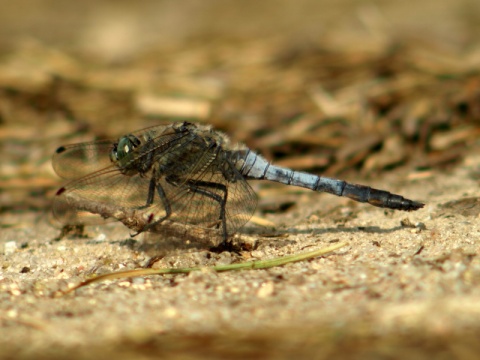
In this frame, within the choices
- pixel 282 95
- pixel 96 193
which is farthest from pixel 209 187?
pixel 282 95

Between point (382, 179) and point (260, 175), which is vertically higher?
point (382, 179)

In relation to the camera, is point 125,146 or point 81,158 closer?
point 125,146

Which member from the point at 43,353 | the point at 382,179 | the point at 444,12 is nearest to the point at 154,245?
the point at 43,353

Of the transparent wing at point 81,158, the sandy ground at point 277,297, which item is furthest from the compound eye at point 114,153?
the sandy ground at point 277,297

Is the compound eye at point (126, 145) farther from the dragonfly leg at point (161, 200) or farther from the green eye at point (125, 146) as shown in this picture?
the dragonfly leg at point (161, 200)

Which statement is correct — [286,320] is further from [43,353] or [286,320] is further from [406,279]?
[43,353]

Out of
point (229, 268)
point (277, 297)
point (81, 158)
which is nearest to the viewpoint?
point (277, 297)

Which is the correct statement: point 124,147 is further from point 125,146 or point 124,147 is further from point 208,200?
point 208,200
